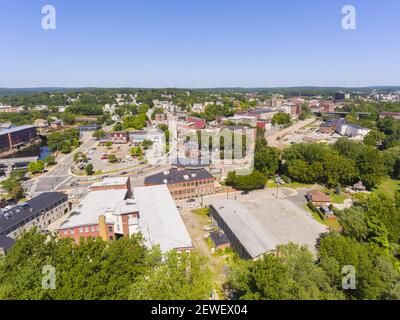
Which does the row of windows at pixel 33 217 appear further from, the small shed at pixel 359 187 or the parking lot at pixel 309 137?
the parking lot at pixel 309 137

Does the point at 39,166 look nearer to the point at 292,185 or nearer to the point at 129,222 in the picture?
the point at 129,222

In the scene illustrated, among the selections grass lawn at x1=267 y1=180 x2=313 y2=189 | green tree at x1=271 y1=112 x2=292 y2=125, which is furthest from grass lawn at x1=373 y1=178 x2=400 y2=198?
green tree at x1=271 y1=112 x2=292 y2=125

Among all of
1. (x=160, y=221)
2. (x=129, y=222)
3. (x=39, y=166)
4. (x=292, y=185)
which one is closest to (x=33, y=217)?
(x=129, y=222)

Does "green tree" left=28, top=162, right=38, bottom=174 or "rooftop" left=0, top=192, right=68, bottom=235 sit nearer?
"rooftop" left=0, top=192, right=68, bottom=235

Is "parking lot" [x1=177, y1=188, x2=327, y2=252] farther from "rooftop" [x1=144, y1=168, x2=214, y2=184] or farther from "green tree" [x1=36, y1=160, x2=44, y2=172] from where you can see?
"green tree" [x1=36, y1=160, x2=44, y2=172]

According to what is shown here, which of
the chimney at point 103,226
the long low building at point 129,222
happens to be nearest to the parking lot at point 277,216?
the long low building at point 129,222

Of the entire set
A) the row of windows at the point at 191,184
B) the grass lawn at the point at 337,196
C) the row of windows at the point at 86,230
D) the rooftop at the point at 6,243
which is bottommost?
the grass lawn at the point at 337,196
